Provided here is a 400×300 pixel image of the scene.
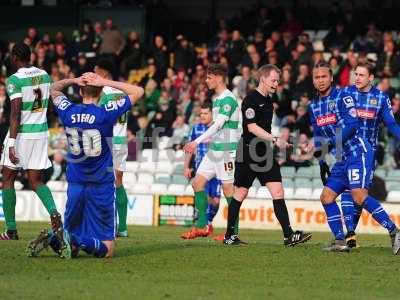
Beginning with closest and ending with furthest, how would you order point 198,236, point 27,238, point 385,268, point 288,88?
point 385,268, point 27,238, point 198,236, point 288,88

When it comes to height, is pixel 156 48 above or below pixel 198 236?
above

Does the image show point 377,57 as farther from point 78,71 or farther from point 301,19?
point 78,71

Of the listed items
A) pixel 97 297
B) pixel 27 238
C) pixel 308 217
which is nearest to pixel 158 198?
pixel 308 217

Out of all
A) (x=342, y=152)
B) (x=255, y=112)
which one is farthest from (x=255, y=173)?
(x=342, y=152)

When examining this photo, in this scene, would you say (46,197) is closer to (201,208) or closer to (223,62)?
(201,208)

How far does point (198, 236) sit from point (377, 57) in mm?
11444

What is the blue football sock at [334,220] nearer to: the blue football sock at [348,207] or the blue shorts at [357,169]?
the blue football sock at [348,207]

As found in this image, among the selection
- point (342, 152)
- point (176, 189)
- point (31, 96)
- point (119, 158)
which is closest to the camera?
point (342, 152)

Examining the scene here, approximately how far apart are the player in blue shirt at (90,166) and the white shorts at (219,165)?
4442mm

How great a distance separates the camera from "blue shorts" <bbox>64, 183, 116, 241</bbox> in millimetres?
12656

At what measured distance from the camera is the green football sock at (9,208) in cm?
1509

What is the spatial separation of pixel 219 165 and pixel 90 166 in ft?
15.3

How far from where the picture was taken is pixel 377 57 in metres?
27.1

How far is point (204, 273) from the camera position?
1156cm
